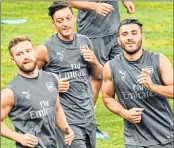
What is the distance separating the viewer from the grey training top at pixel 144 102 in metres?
10.7

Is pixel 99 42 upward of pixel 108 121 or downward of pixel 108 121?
upward

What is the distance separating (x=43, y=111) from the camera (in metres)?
10.3

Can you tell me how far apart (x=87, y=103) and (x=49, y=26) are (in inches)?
367

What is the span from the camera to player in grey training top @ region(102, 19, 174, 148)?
34.9ft

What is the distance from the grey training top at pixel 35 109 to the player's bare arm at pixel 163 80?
895 mm

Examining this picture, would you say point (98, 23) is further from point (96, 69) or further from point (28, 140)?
point (28, 140)

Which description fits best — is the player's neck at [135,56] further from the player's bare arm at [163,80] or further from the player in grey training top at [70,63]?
the player in grey training top at [70,63]

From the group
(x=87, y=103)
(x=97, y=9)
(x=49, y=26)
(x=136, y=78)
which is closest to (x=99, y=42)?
(x=97, y=9)

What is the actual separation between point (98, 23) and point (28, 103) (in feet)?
12.6

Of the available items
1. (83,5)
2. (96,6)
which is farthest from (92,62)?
(83,5)

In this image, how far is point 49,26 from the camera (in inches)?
822

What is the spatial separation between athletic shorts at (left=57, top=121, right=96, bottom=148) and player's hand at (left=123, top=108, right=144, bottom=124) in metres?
0.97

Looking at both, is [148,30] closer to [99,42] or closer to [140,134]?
[99,42]

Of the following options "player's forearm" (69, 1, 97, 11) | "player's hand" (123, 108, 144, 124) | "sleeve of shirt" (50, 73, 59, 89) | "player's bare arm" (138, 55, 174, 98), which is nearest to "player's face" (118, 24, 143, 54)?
"player's bare arm" (138, 55, 174, 98)
